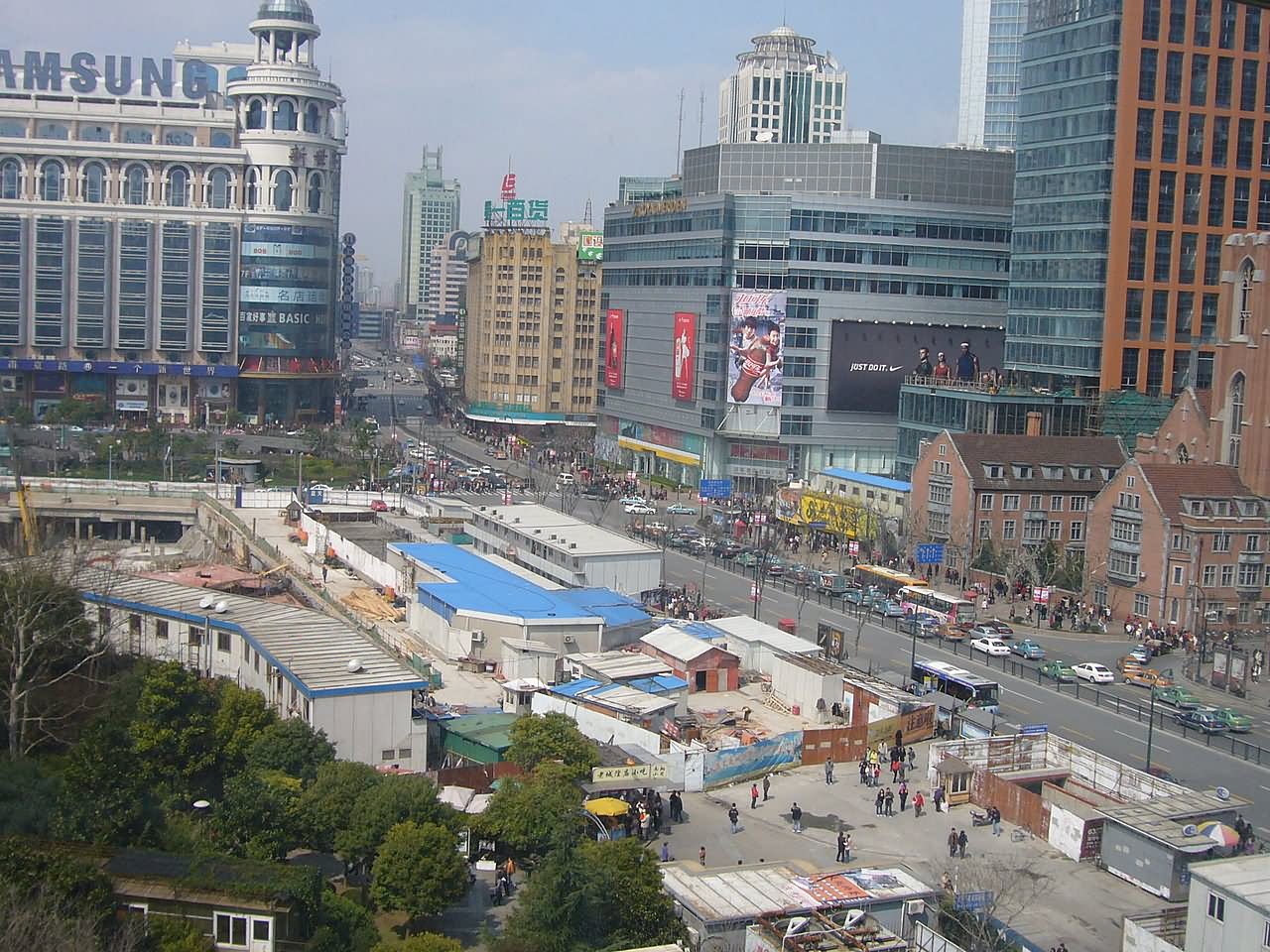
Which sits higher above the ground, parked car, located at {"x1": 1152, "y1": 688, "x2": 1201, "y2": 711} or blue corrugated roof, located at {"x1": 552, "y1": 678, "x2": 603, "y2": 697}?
blue corrugated roof, located at {"x1": 552, "y1": 678, "x2": 603, "y2": 697}

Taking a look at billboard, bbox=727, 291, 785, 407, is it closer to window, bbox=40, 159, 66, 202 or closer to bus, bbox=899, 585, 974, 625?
bus, bbox=899, 585, 974, 625

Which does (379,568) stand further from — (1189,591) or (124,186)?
(124,186)

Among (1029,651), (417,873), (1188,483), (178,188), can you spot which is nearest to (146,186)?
(178,188)

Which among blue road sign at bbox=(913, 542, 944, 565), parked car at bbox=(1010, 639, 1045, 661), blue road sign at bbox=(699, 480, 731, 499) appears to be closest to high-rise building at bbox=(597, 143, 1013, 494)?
blue road sign at bbox=(699, 480, 731, 499)

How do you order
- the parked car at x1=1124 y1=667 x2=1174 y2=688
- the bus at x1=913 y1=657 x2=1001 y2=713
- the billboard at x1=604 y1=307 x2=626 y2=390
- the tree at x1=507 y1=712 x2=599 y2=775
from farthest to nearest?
the billboard at x1=604 y1=307 x2=626 y2=390
the parked car at x1=1124 y1=667 x2=1174 y2=688
the bus at x1=913 y1=657 x2=1001 y2=713
the tree at x1=507 y1=712 x2=599 y2=775

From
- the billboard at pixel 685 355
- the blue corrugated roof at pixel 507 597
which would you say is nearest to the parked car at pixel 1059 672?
the blue corrugated roof at pixel 507 597

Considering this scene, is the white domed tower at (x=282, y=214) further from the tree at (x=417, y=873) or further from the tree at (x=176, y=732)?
the tree at (x=417, y=873)

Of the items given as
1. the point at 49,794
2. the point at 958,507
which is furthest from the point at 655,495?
the point at 49,794
